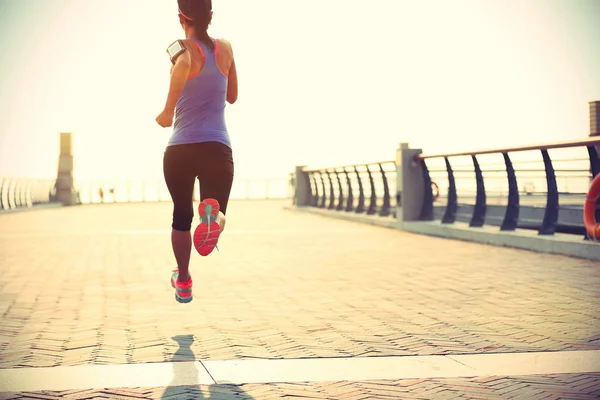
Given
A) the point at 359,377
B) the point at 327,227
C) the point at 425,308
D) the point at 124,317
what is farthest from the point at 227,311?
the point at 327,227

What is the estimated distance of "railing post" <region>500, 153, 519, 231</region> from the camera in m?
11.6

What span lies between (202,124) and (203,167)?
0.22m

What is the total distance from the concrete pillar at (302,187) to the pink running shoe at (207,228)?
→ 75.1ft

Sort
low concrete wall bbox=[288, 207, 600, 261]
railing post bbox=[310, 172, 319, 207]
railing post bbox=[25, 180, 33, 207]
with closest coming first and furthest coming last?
1. low concrete wall bbox=[288, 207, 600, 261]
2. railing post bbox=[310, 172, 319, 207]
3. railing post bbox=[25, 180, 33, 207]

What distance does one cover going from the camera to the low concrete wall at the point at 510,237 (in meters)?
9.71

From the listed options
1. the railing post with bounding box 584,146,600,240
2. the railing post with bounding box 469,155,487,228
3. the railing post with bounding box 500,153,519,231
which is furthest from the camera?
the railing post with bounding box 469,155,487,228

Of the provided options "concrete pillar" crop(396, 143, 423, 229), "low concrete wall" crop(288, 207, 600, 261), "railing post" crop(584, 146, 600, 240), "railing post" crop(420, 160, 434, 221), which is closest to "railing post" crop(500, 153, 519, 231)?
"low concrete wall" crop(288, 207, 600, 261)

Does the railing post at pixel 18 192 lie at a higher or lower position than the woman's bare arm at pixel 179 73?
lower

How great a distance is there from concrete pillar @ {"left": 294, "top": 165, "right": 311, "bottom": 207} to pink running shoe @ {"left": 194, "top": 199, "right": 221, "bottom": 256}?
22900mm

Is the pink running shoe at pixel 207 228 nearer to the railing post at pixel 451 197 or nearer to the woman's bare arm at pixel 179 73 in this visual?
the woman's bare arm at pixel 179 73

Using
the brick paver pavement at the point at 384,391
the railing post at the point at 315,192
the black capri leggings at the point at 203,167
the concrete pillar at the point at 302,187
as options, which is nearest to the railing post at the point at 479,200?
the brick paver pavement at the point at 384,391

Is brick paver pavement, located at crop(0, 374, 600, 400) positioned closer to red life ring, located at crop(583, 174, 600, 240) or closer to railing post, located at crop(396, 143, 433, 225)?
red life ring, located at crop(583, 174, 600, 240)

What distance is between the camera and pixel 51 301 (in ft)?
21.3

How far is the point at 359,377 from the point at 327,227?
13.4 m
